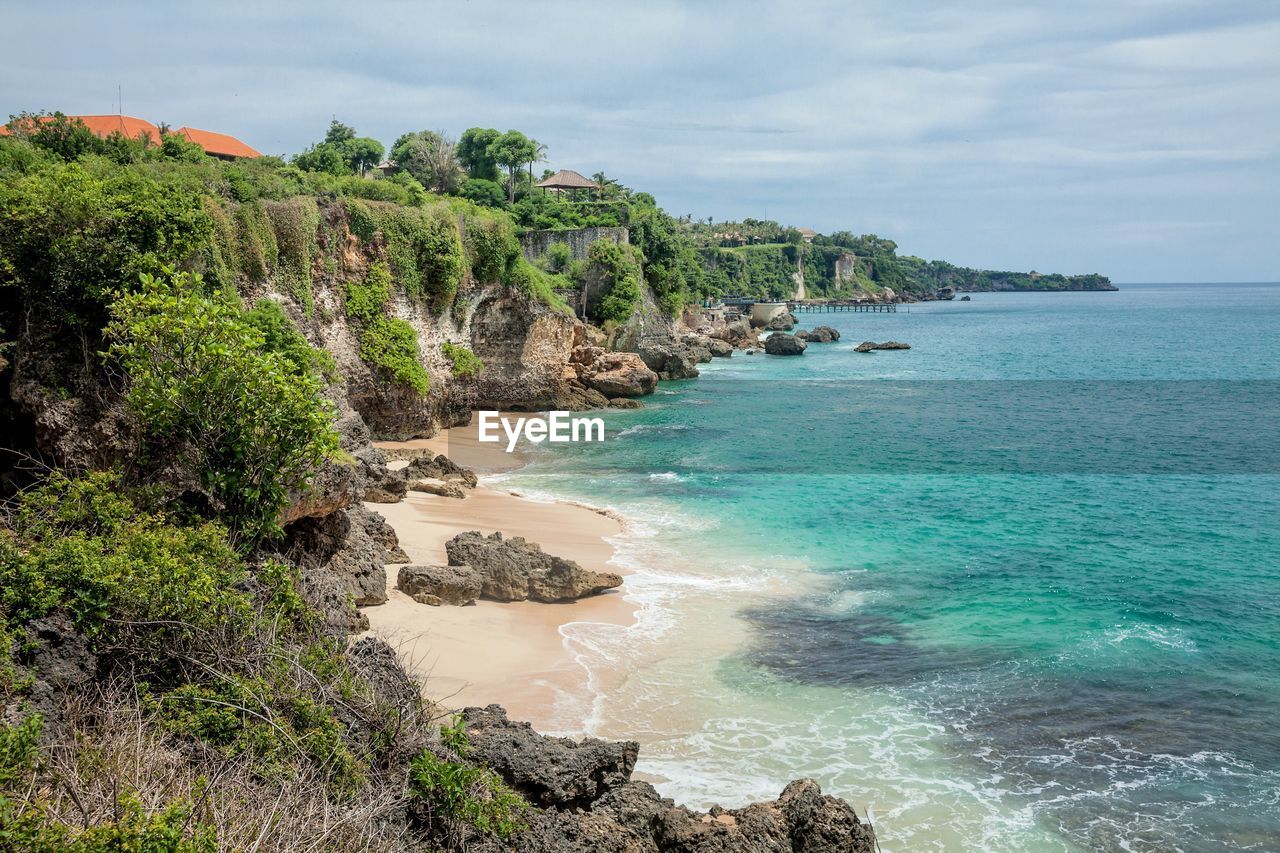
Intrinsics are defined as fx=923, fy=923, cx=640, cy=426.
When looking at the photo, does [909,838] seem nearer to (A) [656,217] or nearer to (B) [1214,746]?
(B) [1214,746]

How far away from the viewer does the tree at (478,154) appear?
6097 cm

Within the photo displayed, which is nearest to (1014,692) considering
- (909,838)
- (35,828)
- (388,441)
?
(909,838)

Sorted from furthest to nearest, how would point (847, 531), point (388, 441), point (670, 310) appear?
point (670, 310) → point (388, 441) → point (847, 531)

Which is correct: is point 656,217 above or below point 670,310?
above

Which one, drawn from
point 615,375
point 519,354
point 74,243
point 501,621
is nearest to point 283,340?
point 74,243

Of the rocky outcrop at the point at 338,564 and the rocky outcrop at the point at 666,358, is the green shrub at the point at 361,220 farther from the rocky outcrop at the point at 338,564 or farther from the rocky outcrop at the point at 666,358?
the rocky outcrop at the point at 666,358

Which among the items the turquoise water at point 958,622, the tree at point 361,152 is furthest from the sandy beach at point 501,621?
the tree at point 361,152

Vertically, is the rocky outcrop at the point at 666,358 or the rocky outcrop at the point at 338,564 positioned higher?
the rocky outcrop at the point at 666,358

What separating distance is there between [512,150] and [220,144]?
2065 centimetres

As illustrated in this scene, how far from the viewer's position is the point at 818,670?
49.0 ft

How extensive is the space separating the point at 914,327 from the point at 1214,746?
348 ft

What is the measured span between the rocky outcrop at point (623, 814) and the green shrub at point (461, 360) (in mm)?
25861

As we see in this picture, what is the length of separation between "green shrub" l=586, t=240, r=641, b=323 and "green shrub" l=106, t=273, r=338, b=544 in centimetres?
3803

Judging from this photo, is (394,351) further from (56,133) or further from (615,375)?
(615,375)
